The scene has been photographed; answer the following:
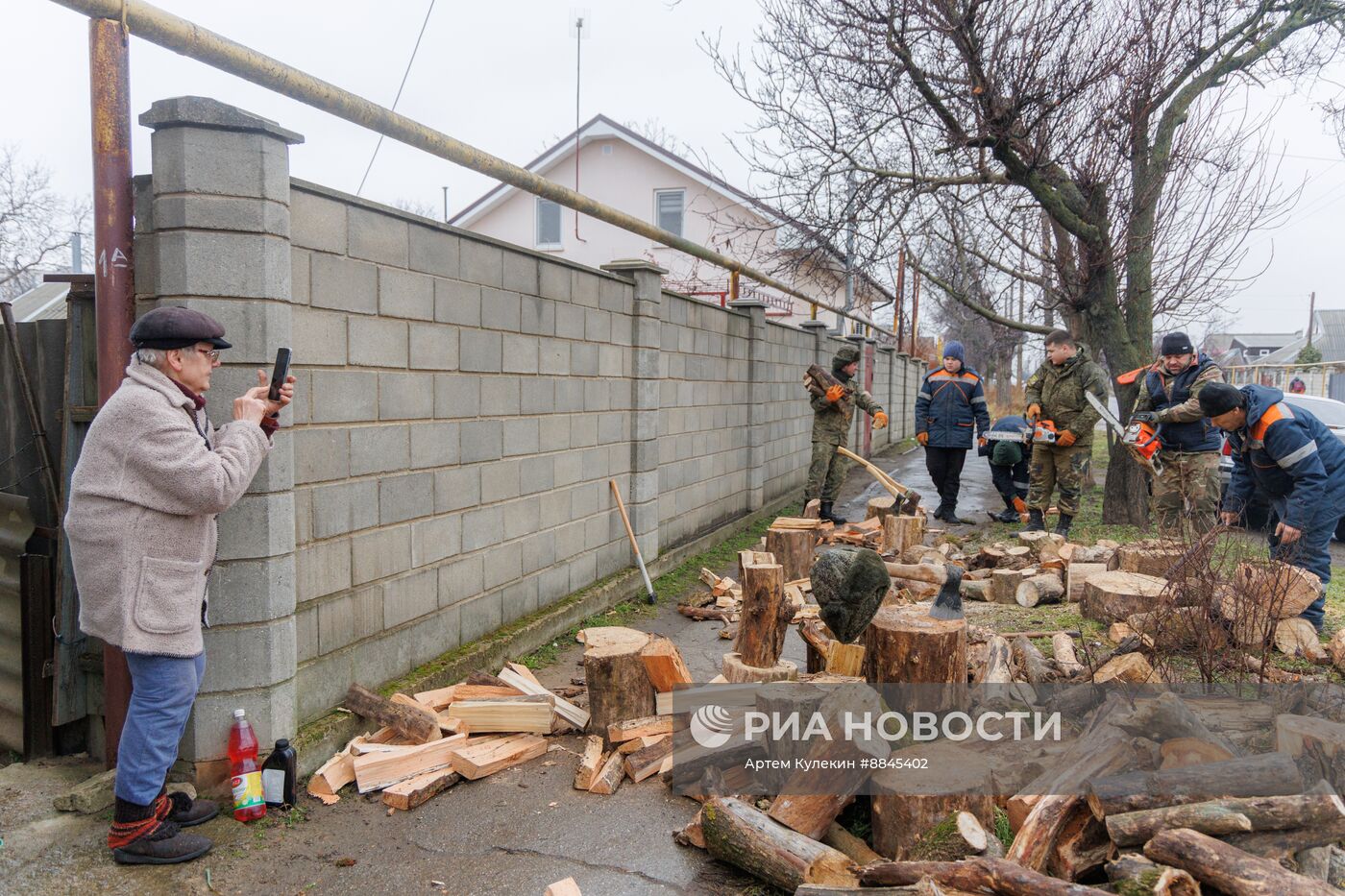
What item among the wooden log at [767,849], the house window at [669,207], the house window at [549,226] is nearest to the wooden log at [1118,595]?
the wooden log at [767,849]

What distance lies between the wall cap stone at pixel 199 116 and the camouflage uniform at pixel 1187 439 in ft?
23.3

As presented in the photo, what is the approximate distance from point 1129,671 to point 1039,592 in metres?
2.30

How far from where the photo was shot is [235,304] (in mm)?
3371

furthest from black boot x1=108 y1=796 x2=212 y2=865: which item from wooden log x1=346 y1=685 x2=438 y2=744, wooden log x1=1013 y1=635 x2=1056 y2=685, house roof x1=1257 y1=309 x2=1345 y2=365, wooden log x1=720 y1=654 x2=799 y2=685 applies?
house roof x1=1257 y1=309 x2=1345 y2=365

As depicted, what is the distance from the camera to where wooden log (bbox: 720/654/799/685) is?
3.99 meters

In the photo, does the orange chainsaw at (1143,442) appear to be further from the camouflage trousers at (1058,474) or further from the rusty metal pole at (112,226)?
the rusty metal pole at (112,226)

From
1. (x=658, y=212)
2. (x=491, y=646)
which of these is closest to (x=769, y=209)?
(x=491, y=646)

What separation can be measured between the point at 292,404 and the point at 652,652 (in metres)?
1.94

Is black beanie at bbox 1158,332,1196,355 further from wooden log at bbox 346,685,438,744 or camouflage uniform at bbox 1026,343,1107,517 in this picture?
wooden log at bbox 346,685,438,744

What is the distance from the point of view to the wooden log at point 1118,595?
16.7 feet

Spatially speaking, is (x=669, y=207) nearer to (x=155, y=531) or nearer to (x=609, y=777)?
(x=609, y=777)

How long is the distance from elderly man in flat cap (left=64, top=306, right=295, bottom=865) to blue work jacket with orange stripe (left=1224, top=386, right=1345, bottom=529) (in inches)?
210

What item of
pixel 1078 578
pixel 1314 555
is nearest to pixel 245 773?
pixel 1078 578

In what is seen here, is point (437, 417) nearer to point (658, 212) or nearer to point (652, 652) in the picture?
point (652, 652)
